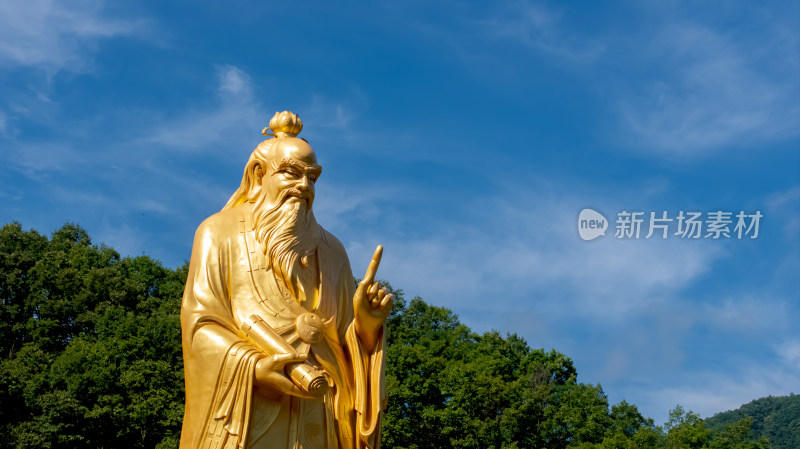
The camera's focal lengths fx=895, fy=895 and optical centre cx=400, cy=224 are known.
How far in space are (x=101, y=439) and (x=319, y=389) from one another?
2101 centimetres

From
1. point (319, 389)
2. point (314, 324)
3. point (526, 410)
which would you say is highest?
point (526, 410)

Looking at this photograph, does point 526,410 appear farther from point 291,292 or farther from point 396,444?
point 291,292

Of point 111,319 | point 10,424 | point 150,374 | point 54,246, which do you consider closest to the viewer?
point 10,424

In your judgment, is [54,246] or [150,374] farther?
[54,246]

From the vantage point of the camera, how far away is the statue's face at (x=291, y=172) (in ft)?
28.9

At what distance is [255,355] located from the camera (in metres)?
8.01

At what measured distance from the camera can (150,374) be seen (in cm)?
2692

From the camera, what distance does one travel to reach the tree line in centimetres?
2617

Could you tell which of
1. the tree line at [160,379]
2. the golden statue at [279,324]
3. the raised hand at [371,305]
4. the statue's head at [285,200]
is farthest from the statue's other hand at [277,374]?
the tree line at [160,379]

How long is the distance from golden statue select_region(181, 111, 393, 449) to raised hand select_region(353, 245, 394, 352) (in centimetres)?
1

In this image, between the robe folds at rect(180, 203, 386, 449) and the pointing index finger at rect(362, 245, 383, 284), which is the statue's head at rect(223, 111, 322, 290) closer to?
the robe folds at rect(180, 203, 386, 449)

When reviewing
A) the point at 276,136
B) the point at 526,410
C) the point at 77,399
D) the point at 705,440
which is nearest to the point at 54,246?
the point at 77,399

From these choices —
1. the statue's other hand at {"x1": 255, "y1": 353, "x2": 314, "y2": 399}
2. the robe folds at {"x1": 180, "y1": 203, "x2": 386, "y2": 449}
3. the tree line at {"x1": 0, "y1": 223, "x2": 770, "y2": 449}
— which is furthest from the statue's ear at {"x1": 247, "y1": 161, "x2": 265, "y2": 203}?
the tree line at {"x1": 0, "y1": 223, "x2": 770, "y2": 449}

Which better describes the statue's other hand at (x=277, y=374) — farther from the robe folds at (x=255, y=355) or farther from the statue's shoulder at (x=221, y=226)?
the statue's shoulder at (x=221, y=226)
